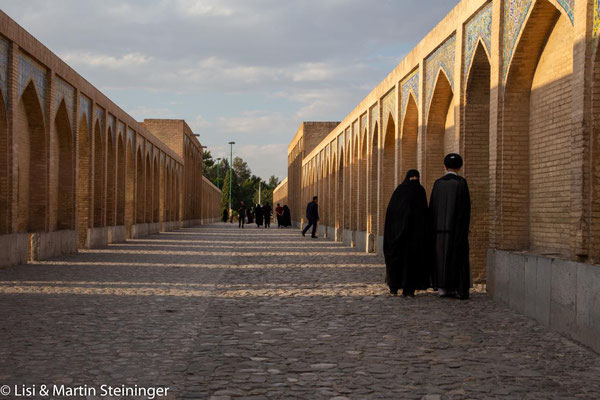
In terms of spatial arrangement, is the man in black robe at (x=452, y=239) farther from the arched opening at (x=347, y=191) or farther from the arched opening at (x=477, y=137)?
the arched opening at (x=347, y=191)

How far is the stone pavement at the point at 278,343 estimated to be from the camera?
4.36m

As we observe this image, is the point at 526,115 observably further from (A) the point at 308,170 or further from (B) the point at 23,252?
(A) the point at 308,170

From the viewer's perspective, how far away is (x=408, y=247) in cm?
880

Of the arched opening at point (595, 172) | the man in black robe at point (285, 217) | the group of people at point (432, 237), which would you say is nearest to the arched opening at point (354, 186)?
the group of people at point (432, 237)

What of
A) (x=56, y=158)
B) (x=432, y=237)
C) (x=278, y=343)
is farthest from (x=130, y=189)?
(x=278, y=343)

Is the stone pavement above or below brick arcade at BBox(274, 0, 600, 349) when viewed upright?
below

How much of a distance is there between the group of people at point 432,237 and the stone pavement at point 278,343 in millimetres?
293

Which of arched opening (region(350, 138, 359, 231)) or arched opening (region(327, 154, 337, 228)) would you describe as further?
arched opening (region(327, 154, 337, 228))

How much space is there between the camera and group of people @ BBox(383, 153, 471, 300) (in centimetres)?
851

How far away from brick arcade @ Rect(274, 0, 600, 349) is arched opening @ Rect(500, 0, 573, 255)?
12 millimetres

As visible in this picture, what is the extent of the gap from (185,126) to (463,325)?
132 feet

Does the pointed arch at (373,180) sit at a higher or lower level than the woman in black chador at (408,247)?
higher

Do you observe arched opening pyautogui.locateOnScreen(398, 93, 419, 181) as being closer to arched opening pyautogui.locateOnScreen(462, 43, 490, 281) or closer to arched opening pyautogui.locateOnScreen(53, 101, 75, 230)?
arched opening pyautogui.locateOnScreen(462, 43, 490, 281)

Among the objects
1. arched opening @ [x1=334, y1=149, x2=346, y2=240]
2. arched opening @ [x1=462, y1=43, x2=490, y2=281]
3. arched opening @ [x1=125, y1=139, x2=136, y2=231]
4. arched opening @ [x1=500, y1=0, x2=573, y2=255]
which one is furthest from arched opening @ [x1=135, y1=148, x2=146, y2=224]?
arched opening @ [x1=500, y1=0, x2=573, y2=255]
